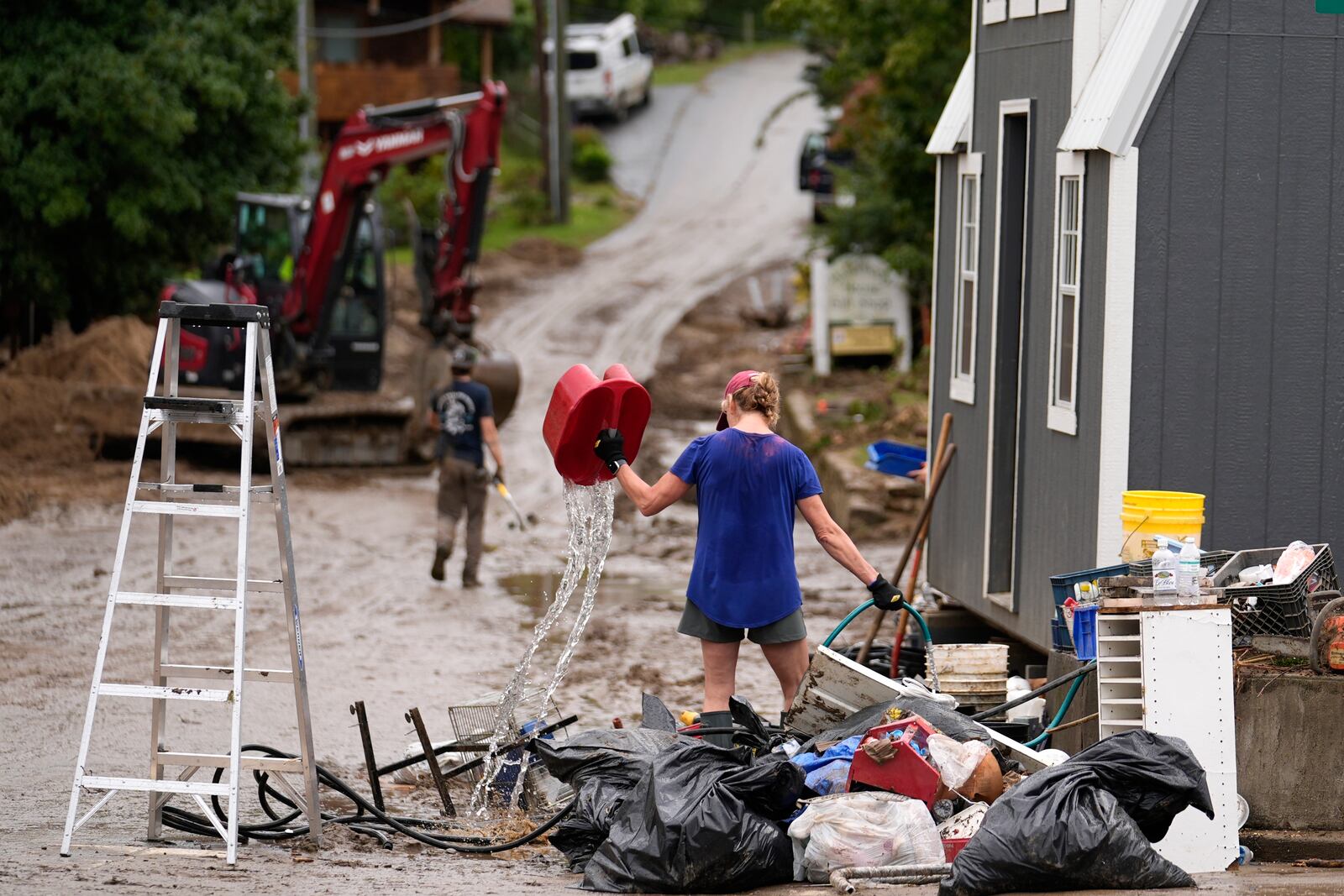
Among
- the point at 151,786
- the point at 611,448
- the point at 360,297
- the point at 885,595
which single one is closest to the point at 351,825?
the point at 151,786

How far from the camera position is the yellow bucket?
26.0 feet

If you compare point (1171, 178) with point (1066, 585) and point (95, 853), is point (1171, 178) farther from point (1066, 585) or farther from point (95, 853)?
point (95, 853)

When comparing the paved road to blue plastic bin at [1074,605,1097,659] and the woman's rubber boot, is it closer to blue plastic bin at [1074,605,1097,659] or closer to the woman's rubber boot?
the woman's rubber boot

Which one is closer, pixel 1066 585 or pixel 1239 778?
pixel 1239 778

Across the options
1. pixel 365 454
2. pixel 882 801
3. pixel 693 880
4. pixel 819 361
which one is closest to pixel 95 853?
pixel 693 880

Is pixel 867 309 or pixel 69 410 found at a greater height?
pixel 867 309

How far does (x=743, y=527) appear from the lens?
7.48m

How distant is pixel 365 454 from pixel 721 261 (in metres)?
15.7

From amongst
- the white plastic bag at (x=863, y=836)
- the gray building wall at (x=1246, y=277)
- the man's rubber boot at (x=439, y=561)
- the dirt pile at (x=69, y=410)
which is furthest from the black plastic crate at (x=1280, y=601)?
the dirt pile at (x=69, y=410)

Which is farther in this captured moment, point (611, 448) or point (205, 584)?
point (611, 448)

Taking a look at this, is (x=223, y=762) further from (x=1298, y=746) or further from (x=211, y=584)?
(x=1298, y=746)

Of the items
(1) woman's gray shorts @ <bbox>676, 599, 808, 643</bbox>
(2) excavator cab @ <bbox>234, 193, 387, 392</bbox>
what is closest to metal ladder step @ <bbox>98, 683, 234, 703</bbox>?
(1) woman's gray shorts @ <bbox>676, 599, 808, 643</bbox>

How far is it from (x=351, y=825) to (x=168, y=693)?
1.10 metres

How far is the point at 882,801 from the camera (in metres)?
6.47
